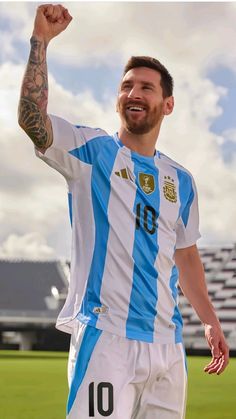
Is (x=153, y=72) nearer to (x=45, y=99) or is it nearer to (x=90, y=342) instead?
(x=45, y=99)

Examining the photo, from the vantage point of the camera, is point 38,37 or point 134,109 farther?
point 134,109

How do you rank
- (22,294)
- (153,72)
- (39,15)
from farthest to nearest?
1. (22,294)
2. (153,72)
3. (39,15)

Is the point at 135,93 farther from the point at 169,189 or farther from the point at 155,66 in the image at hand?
the point at 169,189

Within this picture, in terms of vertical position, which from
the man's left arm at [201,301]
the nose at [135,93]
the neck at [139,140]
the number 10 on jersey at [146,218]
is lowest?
the man's left arm at [201,301]

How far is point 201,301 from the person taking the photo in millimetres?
3543

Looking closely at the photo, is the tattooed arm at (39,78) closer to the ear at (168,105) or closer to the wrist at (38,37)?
the wrist at (38,37)

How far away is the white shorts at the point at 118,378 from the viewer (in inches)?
113

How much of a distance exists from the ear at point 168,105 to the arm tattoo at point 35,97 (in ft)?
1.92

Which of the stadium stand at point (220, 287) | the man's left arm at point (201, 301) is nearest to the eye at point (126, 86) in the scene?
the man's left arm at point (201, 301)

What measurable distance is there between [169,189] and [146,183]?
17 cm

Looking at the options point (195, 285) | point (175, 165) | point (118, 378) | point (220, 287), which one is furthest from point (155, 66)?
point (220, 287)

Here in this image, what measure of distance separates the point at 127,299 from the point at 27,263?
72.6 meters

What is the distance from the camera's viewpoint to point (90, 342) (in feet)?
9.59

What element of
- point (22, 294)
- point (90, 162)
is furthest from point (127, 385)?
point (22, 294)
